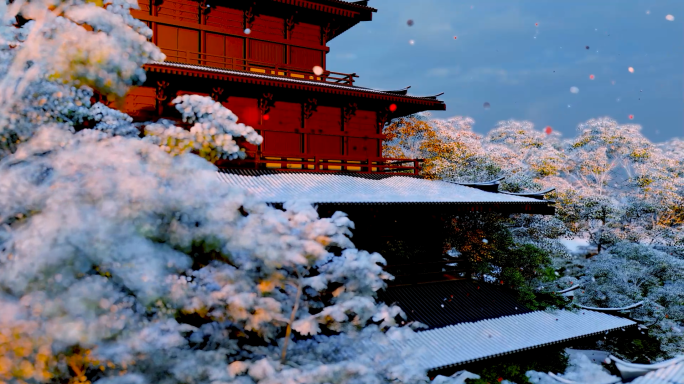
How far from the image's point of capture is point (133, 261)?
3.67 m

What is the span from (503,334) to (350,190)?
4976 mm

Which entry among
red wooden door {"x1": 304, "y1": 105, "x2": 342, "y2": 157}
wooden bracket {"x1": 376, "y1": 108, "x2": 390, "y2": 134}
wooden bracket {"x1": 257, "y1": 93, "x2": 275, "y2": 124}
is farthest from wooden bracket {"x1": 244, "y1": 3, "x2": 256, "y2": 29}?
wooden bracket {"x1": 376, "y1": 108, "x2": 390, "y2": 134}

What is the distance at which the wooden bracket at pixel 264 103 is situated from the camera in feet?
42.2

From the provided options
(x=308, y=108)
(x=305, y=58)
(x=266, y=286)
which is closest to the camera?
(x=266, y=286)

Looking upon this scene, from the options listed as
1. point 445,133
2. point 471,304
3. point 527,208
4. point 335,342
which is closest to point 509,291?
point 471,304

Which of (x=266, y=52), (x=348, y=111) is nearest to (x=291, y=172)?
(x=348, y=111)

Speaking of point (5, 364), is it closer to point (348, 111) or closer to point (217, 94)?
point (217, 94)

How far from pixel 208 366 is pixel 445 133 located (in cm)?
1800

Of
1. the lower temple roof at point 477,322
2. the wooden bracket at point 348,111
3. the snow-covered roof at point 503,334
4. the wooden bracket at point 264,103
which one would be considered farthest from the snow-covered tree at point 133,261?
the wooden bracket at point 348,111

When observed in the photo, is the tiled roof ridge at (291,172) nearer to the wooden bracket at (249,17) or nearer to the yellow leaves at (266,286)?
the wooden bracket at (249,17)

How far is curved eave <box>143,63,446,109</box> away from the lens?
1099 centimetres

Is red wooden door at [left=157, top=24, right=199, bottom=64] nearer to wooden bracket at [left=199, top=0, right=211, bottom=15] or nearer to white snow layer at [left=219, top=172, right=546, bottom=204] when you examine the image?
wooden bracket at [left=199, top=0, right=211, bottom=15]

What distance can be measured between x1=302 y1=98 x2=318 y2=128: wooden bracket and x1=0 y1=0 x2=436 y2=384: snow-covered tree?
842 cm

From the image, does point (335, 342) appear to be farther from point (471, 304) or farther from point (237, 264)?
point (471, 304)
